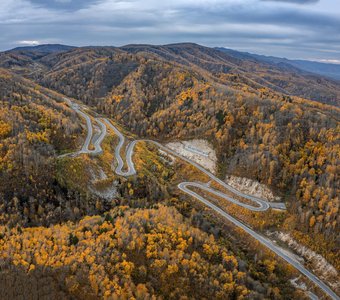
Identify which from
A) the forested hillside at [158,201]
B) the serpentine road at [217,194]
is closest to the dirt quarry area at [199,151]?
the serpentine road at [217,194]

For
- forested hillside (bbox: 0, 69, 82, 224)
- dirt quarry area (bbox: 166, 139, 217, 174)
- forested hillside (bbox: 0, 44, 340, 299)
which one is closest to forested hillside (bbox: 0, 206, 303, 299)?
forested hillside (bbox: 0, 44, 340, 299)

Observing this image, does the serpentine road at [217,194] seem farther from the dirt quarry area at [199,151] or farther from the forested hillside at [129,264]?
the forested hillside at [129,264]

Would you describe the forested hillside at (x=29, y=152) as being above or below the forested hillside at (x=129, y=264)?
above

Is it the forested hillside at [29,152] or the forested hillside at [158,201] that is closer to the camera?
the forested hillside at [158,201]

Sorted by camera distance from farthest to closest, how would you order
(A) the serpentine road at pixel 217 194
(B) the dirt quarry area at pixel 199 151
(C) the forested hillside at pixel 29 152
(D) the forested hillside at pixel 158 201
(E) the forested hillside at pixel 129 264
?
1. (B) the dirt quarry area at pixel 199 151
2. (C) the forested hillside at pixel 29 152
3. (A) the serpentine road at pixel 217 194
4. (D) the forested hillside at pixel 158 201
5. (E) the forested hillside at pixel 129 264

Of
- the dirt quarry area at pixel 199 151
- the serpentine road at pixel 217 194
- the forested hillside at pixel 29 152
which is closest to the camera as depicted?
the serpentine road at pixel 217 194

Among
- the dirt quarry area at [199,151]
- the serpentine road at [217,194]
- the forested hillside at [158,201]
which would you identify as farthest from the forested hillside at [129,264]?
the dirt quarry area at [199,151]

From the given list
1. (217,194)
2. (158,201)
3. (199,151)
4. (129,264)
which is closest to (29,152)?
(158,201)

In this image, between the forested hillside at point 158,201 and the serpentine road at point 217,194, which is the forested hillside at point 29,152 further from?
the serpentine road at point 217,194

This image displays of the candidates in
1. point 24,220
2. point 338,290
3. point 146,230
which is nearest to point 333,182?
point 338,290
